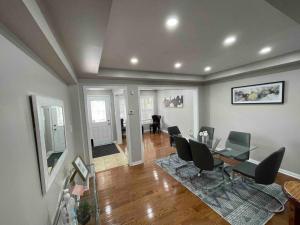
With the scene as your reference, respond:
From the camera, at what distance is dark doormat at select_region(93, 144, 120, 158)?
4.46m

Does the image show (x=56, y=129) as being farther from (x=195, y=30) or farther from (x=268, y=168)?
(x=268, y=168)

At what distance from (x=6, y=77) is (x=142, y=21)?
1126mm

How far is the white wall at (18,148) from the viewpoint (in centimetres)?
65

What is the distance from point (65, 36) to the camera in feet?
4.18

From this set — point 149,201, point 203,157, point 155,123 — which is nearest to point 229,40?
point 203,157

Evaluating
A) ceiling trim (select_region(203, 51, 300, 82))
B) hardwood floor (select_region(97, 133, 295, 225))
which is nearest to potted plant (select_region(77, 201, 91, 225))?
hardwood floor (select_region(97, 133, 295, 225))

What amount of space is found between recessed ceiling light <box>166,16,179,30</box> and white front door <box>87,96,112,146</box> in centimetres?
439

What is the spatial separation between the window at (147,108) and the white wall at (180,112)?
43 centimetres

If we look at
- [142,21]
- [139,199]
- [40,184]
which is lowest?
[139,199]

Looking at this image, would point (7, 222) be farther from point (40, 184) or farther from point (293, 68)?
point (293, 68)

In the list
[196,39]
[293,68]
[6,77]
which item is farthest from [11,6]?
[293,68]

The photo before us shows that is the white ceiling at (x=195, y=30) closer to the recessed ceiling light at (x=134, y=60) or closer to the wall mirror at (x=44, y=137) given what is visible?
the recessed ceiling light at (x=134, y=60)

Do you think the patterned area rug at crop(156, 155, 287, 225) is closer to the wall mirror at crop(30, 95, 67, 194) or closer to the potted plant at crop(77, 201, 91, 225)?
the potted plant at crop(77, 201, 91, 225)

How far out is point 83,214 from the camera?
4.02 ft
